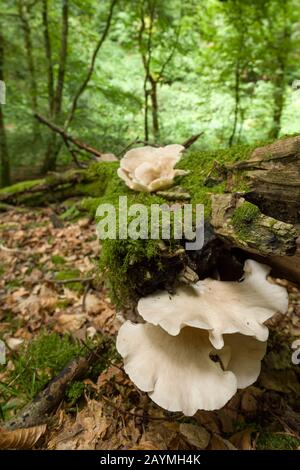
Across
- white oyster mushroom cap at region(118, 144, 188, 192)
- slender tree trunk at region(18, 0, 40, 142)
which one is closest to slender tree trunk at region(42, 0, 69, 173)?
slender tree trunk at region(18, 0, 40, 142)

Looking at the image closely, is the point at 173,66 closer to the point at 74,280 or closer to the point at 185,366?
the point at 74,280

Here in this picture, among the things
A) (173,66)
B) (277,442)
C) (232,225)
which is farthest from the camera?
(173,66)

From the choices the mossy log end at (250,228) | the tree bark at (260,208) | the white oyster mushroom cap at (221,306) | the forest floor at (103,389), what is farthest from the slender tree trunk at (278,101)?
the white oyster mushroom cap at (221,306)

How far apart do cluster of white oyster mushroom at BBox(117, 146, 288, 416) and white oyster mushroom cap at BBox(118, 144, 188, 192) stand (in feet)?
3.25

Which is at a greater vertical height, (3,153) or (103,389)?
(3,153)

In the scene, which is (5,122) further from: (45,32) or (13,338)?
(13,338)

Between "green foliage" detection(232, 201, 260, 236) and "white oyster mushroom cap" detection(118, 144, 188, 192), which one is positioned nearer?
"green foliage" detection(232, 201, 260, 236)

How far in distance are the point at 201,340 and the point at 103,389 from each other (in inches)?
38.4

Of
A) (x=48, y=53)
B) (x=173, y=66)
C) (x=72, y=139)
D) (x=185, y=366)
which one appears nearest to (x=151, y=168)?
(x=185, y=366)

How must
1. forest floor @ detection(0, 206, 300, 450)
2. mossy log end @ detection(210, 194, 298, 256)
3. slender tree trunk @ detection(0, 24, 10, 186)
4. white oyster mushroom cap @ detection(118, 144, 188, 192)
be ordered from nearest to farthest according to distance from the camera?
mossy log end @ detection(210, 194, 298, 256), forest floor @ detection(0, 206, 300, 450), white oyster mushroom cap @ detection(118, 144, 188, 192), slender tree trunk @ detection(0, 24, 10, 186)

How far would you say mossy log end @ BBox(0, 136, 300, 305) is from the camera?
1718 millimetres

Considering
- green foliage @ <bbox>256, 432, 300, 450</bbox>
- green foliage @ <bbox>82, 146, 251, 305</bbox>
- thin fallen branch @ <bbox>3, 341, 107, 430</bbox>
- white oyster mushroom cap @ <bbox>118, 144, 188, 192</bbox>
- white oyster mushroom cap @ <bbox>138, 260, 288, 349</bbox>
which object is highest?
white oyster mushroom cap @ <bbox>118, 144, 188, 192</bbox>

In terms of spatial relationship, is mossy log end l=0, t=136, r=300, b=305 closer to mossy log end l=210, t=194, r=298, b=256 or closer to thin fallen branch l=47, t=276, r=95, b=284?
mossy log end l=210, t=194, r=298, b=256

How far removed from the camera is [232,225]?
6.01ft
